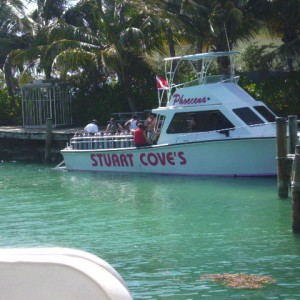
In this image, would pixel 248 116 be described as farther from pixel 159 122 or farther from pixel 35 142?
pixel 35 142

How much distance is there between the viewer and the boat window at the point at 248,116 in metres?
21.8

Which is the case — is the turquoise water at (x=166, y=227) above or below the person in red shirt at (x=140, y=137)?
below

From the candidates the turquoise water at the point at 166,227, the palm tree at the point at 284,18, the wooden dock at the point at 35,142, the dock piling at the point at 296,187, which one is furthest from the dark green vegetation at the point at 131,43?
the dock piling at the point at 296,187

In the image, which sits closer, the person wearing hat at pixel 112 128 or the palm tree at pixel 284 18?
the person wearing hat at pixel 112 128

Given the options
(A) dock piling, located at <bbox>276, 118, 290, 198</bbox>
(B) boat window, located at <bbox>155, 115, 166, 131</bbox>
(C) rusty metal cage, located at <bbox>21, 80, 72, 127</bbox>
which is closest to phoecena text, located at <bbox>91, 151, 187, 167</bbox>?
(B) boat window, located at <bbox>155, 115, 166, 131</bbox>

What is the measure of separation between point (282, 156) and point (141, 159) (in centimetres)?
868

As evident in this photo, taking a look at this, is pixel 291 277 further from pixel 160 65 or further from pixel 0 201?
pixel 160 65

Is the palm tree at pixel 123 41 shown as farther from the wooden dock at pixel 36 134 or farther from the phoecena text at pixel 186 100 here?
the phoecena text at pixel 186 100

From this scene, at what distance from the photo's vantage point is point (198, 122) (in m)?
22.4

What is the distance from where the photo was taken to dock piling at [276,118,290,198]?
15.8m

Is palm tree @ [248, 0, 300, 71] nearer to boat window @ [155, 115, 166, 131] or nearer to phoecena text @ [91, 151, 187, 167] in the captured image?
boat window @ [155, 115, 166, 131]

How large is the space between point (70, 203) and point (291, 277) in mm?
9573

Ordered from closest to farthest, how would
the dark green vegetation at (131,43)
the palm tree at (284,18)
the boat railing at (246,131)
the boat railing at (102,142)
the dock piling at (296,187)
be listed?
the dock piling at (296,187)
the boat railing at (246,131)
the boat railing at (102,142)
the palm tree at (284,18)
the dark green vegetation at (131,43)

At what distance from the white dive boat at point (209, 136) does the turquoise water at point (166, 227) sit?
1.57 feet
